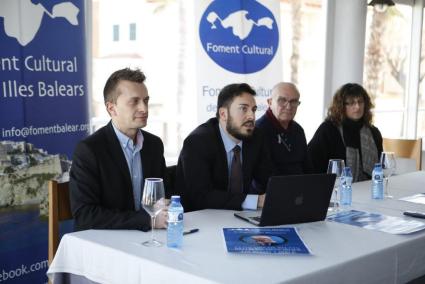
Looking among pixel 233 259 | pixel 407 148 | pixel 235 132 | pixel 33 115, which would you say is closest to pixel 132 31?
pixel 33 115

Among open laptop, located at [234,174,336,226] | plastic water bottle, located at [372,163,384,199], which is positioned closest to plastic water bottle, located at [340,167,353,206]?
plastic water bottle, located at [372,163,384,199]

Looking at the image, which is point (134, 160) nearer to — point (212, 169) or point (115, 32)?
point (212, 169)

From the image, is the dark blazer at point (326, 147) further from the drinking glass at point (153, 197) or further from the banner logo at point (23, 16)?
the drinking glass at point (153, 197)

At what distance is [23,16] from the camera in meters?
3.14

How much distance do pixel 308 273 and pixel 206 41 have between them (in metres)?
3.35

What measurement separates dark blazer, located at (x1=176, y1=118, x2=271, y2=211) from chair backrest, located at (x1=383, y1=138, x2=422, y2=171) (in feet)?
6.45

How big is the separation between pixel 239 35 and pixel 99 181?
2.95 meters

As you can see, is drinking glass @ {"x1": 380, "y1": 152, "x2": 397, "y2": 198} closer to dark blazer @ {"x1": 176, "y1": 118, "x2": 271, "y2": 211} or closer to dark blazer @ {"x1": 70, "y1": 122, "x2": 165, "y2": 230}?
dark blazer @ {"x1": 176, "y1": 118, "x2": 271, "y2": 211}

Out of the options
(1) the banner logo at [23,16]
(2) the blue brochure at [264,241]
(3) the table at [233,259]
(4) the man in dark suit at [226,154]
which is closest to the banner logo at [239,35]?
(1) the banner logo at [23,16]

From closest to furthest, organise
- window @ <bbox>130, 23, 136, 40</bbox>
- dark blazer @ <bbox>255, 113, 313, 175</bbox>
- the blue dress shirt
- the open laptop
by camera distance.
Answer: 1. the open laptop
2. the blue dress shirt
3. dark blazer @ <bbox>255, 113, 313, 175</bbox>
4. window @ <bbox>130, 23, 136, 40</bbox>

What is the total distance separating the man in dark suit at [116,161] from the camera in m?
2.17

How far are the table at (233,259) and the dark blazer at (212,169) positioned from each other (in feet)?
0.80

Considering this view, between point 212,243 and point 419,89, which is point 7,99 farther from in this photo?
point 419,89

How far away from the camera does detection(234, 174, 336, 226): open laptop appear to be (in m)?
2.01
